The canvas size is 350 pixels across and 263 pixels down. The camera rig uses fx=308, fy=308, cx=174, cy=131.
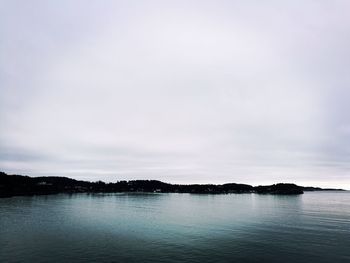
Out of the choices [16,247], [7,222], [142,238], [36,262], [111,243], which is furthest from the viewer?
[7,222]

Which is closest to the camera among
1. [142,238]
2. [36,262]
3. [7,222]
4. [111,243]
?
[36,262]

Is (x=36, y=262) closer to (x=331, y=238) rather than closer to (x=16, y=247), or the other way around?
(x=16, y=247)

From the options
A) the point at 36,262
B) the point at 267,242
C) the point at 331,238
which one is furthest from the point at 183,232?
the point at 36,262

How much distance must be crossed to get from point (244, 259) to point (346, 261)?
15298mm

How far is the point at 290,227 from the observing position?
81.9 meters

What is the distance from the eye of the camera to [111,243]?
2255 inches

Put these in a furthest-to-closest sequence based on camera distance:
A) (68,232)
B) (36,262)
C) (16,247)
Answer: (68,232) < (16,247) < (36,262)

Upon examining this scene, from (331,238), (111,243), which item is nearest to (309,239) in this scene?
(331,238)

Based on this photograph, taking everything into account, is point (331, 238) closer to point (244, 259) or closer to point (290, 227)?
point (290, 227)

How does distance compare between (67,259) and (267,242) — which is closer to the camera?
(67,259)

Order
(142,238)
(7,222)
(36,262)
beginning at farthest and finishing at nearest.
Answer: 1. (7,222)
2. (142,238)
3. (36,262)

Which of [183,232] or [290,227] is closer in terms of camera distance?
[183,232]

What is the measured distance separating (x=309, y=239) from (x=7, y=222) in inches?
2935

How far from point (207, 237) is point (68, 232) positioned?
3101cm
